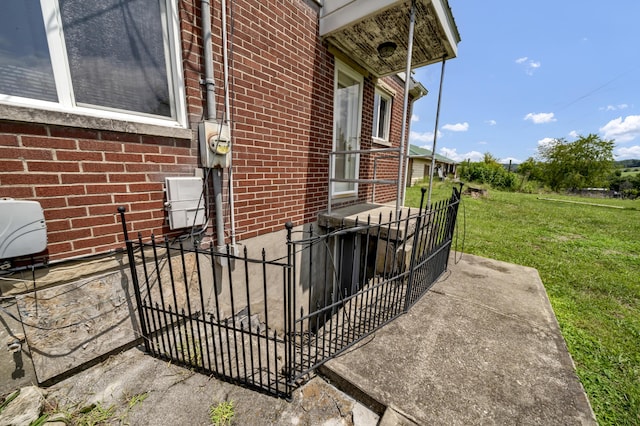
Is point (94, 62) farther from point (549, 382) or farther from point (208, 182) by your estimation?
point (549, 382)

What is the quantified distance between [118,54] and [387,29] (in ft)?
10.1

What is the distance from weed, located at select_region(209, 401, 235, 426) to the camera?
5.15 feet

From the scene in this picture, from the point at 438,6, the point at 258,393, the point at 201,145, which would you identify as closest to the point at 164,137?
the point at 201,145

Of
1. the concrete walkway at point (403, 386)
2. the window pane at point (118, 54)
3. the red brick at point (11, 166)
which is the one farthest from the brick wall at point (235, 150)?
the concrete walkway at point (403, 386)

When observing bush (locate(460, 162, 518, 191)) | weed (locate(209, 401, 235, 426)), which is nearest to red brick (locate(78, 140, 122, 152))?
weed (locate(209, 401, 235, 426))

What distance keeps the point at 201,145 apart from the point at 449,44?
3.66 meters

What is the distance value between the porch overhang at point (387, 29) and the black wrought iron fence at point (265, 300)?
225 centimetres

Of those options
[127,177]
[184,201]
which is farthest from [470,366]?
[127,177]

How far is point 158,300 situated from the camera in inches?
86.5

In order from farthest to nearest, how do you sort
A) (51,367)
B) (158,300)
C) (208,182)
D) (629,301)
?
(629,301), (208,182), (158,300), (51,367)

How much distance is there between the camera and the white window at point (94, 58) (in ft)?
4.91

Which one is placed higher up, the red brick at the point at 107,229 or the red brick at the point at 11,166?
the red brick at the point at 11,166

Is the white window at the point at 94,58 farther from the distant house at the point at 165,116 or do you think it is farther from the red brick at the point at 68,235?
the red brick at the point at 68,235

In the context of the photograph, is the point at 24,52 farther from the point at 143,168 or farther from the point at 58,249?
the point at 58,249
